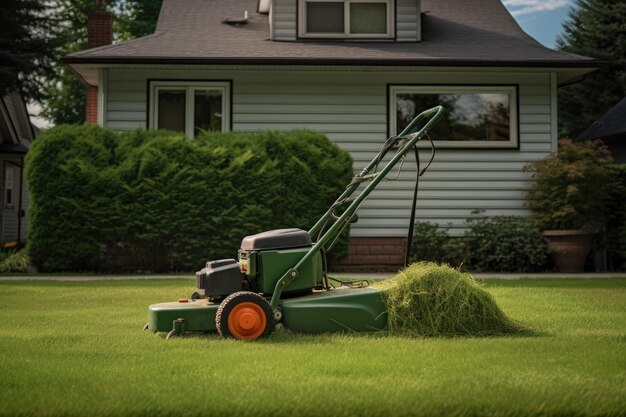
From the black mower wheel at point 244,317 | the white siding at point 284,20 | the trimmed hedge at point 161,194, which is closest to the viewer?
the black mower wheel at point 244,317

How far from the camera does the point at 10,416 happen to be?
3.51m

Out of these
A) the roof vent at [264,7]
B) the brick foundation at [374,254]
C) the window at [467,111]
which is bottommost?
the brick foundation at [374,254]

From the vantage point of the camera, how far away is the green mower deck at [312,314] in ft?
19.7

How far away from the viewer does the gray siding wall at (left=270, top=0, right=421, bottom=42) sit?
15.4 meters

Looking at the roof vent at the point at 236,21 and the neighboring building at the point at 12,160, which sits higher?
the roof vent at the point at 236,21

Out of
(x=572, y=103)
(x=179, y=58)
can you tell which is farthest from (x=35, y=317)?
(x=572, y=103)

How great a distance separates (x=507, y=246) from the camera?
1376 cm

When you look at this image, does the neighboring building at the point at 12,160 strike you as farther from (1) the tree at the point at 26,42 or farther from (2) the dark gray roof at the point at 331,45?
(2) the dark gray roof at the point at 331,45

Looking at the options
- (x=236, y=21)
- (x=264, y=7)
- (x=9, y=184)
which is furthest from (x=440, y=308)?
(x=9, y=184)

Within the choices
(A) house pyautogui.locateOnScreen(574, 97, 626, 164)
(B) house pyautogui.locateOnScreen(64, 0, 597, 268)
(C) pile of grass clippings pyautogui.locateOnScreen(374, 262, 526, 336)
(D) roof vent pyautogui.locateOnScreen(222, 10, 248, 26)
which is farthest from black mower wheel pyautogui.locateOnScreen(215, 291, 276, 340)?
(A) house pyautogui.locateOnScreen(574, 97, 626, 164)

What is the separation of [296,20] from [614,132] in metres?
8.52

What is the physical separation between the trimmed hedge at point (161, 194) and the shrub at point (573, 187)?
374 centimetres

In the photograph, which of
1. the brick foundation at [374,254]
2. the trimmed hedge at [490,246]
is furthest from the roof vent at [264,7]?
the trimmed hedge at [490,246]

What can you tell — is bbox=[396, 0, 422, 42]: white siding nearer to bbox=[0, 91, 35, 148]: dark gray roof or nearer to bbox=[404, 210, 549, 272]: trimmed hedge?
bbox=[404, 210, 549, 272]: trimmed hedge
